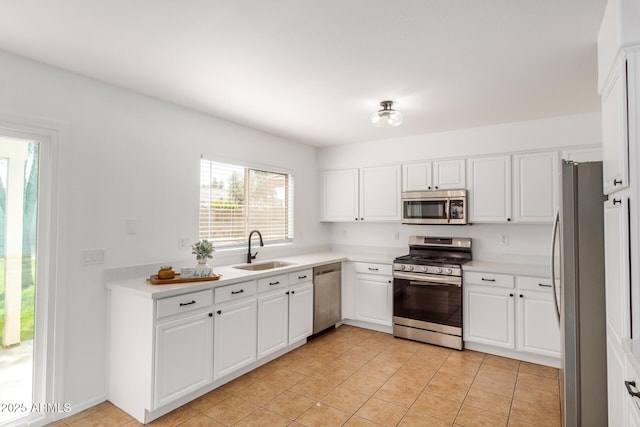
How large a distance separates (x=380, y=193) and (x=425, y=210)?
65cm

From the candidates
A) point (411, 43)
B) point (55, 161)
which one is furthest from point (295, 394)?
point (411, 43)

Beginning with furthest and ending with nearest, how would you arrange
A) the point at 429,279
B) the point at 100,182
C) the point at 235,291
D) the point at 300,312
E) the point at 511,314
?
the point at 429,279 → the point at 300,312 → the point at 511,314 → the point at 235,291 → the point at 100,182

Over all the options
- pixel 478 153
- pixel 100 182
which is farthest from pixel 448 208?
pixel 100 182

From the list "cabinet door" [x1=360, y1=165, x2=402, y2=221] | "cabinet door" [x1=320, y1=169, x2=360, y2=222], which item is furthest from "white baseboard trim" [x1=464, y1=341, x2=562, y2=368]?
"cabinet door" [x1=320, y1=169, x2=360, y2=222]

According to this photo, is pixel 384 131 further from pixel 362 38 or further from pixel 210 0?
pixel 210 0

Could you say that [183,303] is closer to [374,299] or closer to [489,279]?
[374,299]

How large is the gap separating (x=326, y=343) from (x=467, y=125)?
290 cm

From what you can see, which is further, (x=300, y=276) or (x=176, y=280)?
(x=300, y=276)

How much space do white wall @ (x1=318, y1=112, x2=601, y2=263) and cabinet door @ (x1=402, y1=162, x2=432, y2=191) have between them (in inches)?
4.1

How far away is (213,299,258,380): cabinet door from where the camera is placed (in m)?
2.80

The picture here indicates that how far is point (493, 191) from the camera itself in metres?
3.84

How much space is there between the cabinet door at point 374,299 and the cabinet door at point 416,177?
1.17 meters

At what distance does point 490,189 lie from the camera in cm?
385

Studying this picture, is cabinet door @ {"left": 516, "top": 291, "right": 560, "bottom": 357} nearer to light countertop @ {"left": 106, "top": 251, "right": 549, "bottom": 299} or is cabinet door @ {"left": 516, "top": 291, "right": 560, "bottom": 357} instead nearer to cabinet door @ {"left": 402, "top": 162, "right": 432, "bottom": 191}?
light countertop @ {"left": 106, "top": 251, "right": 549, "bottom": 299}
